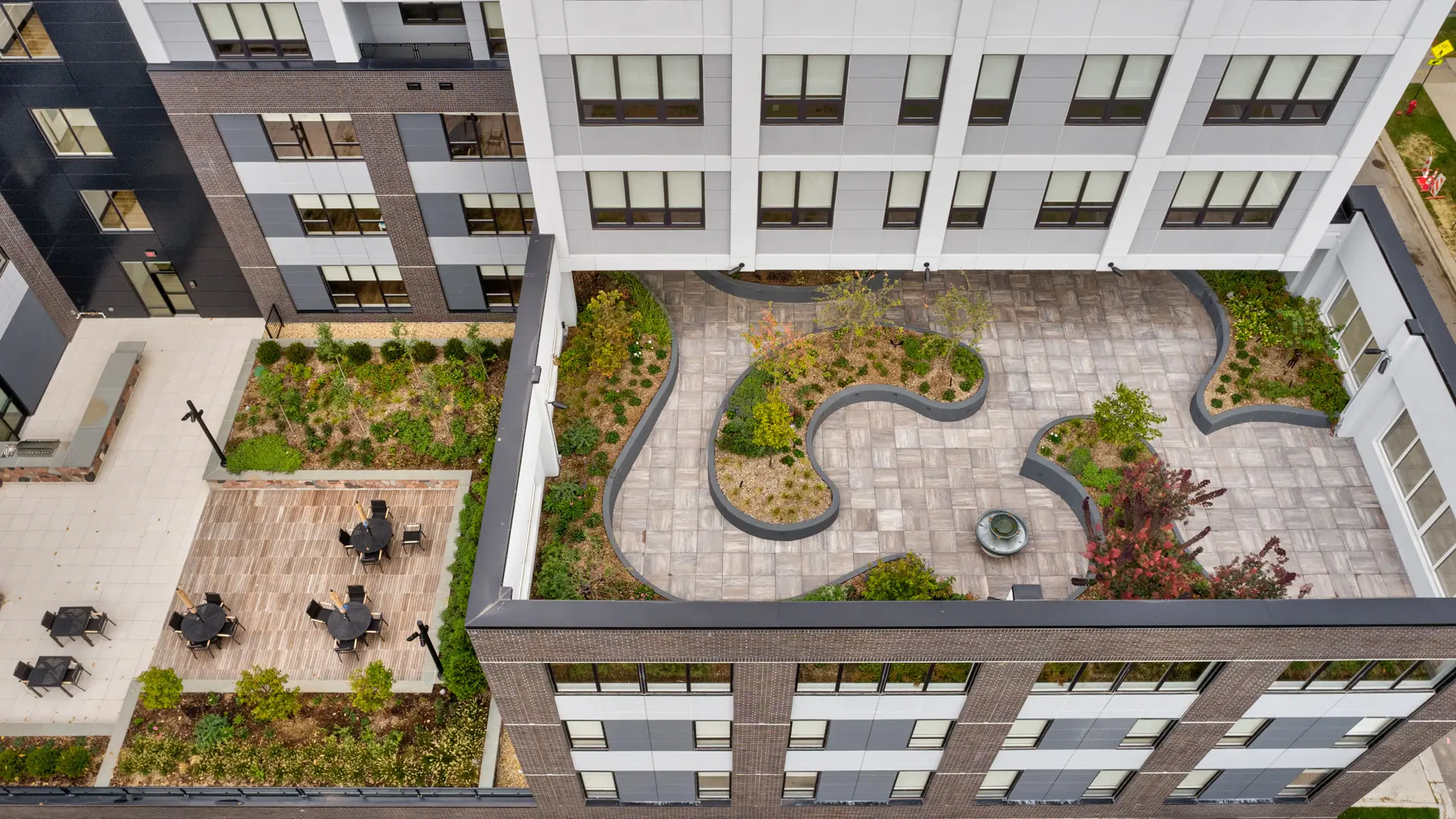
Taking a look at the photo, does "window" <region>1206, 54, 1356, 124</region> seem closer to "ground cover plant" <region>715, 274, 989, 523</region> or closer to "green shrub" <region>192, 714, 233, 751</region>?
"ground cover plant" <region>715, 274, 989, 523</region>

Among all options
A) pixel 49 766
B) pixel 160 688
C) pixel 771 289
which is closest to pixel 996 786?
pixel 771 289

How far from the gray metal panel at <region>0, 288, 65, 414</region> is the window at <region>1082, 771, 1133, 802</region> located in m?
39.1

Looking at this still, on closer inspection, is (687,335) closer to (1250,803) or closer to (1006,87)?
(1006,87)

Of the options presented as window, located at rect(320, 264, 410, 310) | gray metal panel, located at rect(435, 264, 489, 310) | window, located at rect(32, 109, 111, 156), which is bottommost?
gray metal panel, located at rect(435, 264, 489, 310)

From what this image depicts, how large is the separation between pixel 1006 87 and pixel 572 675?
17959mm

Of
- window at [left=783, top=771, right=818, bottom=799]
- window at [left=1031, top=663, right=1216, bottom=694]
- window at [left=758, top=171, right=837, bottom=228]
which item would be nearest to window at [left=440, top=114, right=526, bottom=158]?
window at [left=758, top=171, right=837, bottom=228]

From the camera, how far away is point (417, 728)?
104 ft

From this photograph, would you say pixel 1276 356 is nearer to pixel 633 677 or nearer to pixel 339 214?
pixel 633 677

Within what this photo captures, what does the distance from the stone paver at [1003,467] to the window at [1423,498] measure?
1017 millimetres

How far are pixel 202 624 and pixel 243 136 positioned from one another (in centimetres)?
1585

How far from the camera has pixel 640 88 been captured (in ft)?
86.2

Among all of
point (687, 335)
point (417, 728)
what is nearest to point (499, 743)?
point (417, 728)

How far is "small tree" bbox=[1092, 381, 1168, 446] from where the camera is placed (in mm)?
28203

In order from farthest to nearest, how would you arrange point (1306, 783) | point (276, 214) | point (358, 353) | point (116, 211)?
point (358, 353) < point (116, 211) < point (276, 214) < point (1306, 783)
